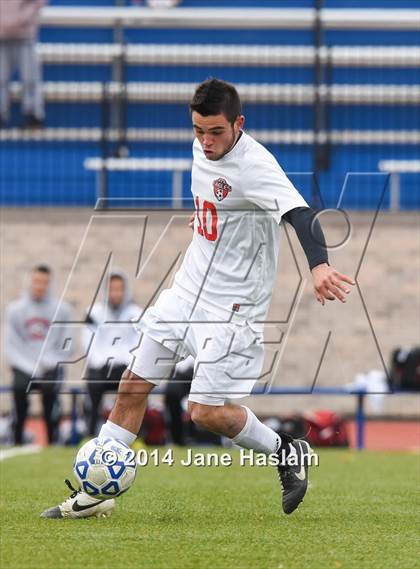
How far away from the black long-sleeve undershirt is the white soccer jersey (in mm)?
303

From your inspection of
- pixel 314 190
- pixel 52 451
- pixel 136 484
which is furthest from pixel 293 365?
pixel 136 484

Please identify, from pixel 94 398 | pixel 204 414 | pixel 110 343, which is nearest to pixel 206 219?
pixel 204 414

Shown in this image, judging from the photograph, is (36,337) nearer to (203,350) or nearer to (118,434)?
(118,434)

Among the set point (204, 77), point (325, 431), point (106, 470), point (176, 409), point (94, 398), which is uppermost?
point (204, 77)

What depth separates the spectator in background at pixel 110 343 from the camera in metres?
13.0

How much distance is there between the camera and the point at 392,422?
640 inches

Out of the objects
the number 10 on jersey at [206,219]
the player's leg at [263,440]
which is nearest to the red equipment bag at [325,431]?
the player's leg at [263,440]

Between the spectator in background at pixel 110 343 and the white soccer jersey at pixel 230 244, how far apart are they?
6632 millimetres

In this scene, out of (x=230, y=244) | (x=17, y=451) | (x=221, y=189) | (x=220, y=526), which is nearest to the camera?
(x=220, y=526)

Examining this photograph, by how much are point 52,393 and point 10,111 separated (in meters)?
A: 6.09

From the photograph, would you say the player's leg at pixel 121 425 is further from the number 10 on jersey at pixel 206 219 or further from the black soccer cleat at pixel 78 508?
the number 10 on jersey at pixel 206 219

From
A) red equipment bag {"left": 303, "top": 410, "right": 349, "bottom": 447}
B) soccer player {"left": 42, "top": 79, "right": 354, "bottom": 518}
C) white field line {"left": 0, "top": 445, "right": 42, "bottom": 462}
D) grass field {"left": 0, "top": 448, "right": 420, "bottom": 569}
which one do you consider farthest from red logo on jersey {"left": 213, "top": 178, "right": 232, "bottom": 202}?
red equipment bag {"left": 303, "top": 410, "right": 349, "bottom": 447}

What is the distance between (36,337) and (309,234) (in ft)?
28.0

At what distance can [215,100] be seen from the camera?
579 centimetres
